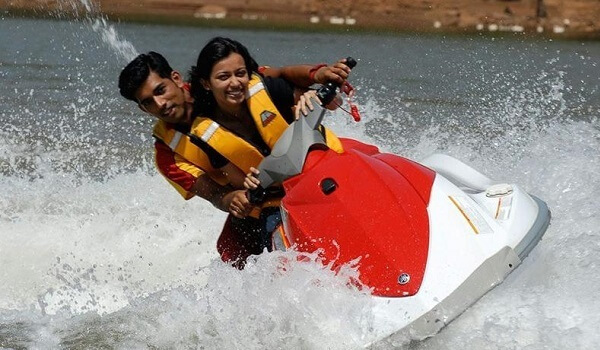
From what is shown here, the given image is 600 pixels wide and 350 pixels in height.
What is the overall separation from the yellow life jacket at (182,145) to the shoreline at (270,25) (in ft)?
42.3

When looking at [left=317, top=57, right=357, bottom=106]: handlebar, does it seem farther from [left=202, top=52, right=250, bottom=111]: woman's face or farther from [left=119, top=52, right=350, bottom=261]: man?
[left=202, top=52, right=250, bottom=111]: woman's face

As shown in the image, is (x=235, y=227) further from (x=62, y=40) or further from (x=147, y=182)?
(x=62, y=40)

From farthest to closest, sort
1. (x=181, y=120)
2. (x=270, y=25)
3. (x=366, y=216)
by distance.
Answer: (x=270, y=25)
(x=181, y=120)
(x=366, y=216)

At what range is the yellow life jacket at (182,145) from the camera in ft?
14.8

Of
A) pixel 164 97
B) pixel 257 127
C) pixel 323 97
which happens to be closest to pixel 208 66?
pixel 164 97

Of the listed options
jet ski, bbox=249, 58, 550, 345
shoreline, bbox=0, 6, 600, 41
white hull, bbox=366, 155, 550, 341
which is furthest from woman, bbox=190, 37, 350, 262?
shoreline, bbox=0, 6, 600, 41

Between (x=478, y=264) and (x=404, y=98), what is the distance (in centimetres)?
749

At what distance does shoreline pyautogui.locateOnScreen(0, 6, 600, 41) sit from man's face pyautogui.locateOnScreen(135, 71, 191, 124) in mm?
13010

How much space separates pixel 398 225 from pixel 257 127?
797mm

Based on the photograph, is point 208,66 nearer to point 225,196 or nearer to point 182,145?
point 182,145

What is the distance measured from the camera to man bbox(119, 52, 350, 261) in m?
4.31

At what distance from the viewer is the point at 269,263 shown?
4.06m

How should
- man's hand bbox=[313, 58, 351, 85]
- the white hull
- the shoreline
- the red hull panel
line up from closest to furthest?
the white hull
the red hull panel
man's hand bbox=[313, 58, 351, 85]
the shoreline

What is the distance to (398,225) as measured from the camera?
402 centimetres
